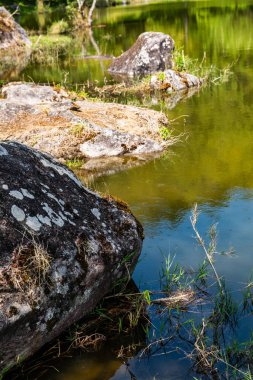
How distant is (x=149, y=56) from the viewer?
20.6m

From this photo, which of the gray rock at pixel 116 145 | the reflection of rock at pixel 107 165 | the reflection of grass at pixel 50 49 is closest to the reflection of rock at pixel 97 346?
the reflection of rock at pixel 107 165

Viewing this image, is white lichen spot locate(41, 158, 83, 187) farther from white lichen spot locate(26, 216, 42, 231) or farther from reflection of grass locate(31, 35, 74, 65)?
reflection of grass locate(31, 35, 74, 65)

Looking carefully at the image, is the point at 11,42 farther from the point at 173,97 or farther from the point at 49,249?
the point at 49,249

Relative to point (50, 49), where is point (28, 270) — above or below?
above

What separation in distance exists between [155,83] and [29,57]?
43.8ft

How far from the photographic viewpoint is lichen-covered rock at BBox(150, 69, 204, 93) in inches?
690

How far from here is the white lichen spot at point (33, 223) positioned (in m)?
5.12

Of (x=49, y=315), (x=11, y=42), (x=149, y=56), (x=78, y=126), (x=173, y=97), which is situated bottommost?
(x=173, y=97)

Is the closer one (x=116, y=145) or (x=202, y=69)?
(x=116, y=145)

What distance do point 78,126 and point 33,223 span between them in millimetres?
6662

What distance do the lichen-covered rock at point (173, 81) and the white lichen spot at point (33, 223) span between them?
12876 mm

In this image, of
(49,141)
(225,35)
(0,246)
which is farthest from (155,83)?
(0,246)

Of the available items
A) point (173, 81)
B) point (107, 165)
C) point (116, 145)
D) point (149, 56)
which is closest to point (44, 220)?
point (107, 165)

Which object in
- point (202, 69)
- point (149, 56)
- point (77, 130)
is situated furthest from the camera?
point (149, 56)
